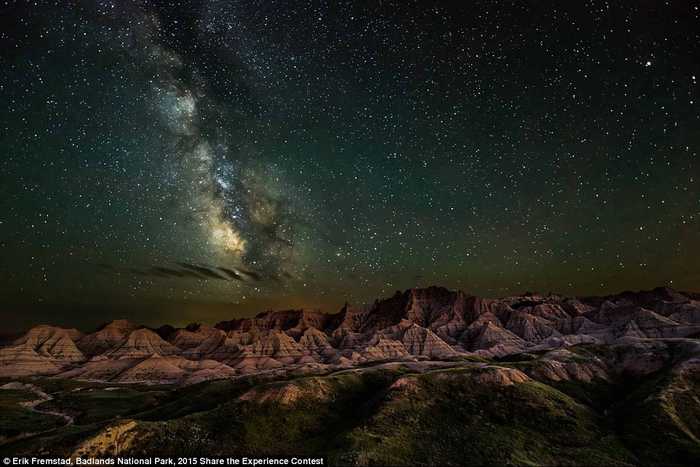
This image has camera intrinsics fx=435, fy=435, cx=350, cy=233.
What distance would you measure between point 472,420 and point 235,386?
276 ft

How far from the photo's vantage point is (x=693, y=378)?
101875mm

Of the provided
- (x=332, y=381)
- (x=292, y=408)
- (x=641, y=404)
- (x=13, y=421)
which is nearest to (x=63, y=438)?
(x=292, y=408)

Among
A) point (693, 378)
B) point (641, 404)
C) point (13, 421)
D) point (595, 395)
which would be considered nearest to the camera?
point (641, 404)

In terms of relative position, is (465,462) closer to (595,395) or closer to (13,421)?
(595,395)

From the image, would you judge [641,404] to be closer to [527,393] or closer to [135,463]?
[527,393]

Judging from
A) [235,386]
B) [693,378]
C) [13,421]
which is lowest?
[13,421]

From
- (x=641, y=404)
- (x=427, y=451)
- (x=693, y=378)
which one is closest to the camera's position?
(x=427, y=451)

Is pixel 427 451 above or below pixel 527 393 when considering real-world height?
below

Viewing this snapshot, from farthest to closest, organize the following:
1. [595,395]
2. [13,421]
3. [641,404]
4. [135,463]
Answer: [13,421]
[595,395]
[641,404]
[135,463]

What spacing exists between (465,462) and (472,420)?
16376mm

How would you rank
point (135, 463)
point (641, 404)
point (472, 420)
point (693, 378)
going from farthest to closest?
point (693, 378)
point (641, 404)
point (472, 420)
point (135, 463)

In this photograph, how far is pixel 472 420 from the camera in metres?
85.2

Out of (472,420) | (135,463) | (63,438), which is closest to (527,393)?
(472,420)

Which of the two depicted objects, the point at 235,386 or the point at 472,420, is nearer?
the point at 472,420
